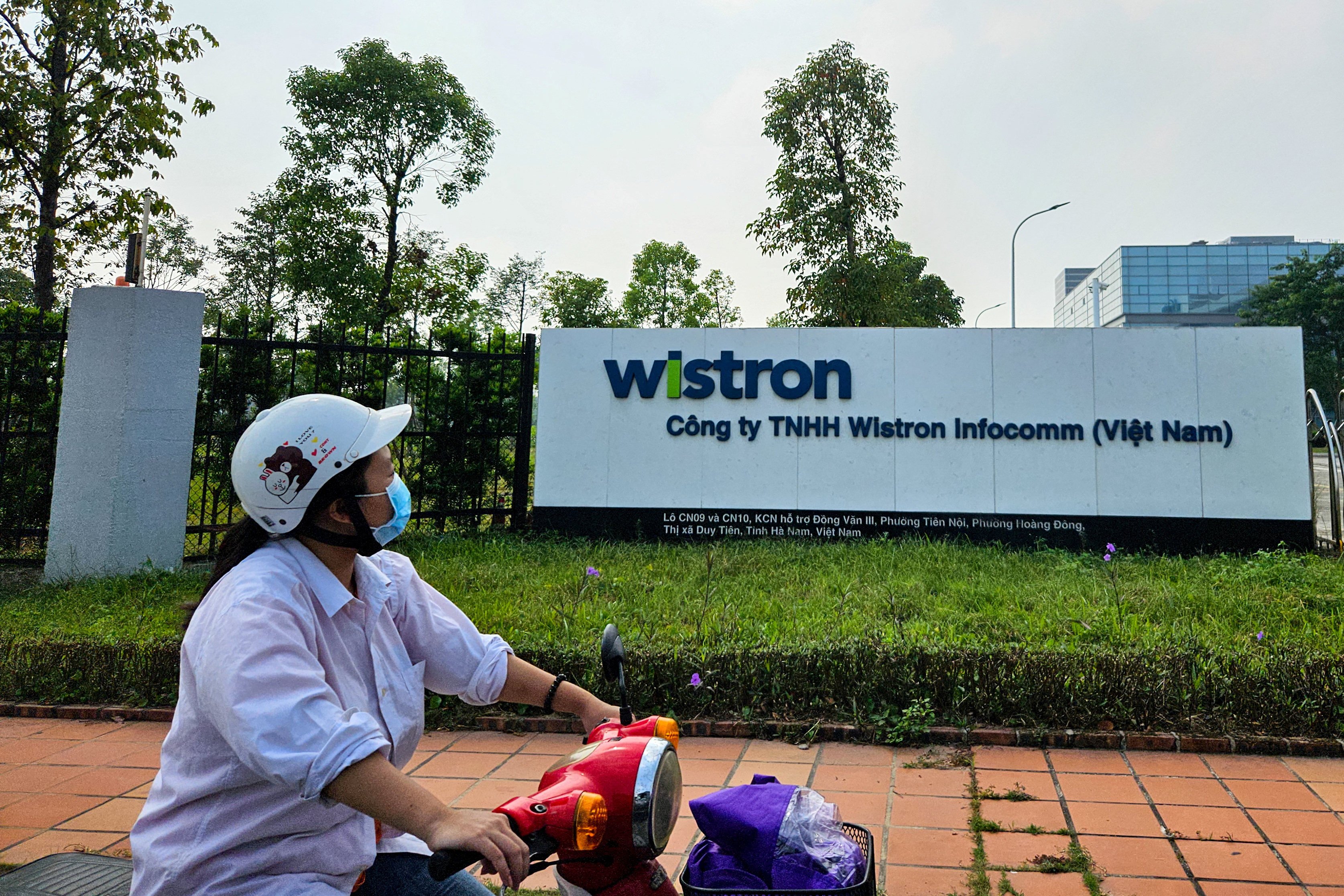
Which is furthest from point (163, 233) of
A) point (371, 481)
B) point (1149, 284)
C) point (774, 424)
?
point (1149, 284)

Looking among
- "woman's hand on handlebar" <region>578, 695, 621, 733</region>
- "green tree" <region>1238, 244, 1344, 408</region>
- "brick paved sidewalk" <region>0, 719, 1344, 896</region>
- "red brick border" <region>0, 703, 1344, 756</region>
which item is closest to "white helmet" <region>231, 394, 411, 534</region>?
"woman's hand on handlebar" <region>578, 695, 621, 733</region>

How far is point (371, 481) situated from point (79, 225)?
1086 cm

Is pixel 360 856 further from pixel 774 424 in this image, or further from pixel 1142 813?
pixel 774 424

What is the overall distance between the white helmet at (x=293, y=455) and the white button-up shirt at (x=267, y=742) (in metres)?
0.09

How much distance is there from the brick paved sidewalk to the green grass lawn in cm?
71

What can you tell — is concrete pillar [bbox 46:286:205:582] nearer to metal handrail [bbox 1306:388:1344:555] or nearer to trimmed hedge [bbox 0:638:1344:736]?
trimmed hedge [bbox 0:638:1344:736]

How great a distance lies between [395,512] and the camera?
5.96 feet

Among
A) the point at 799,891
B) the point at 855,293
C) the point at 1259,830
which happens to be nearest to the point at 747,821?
the point at 799,891

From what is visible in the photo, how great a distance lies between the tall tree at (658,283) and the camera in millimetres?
32000

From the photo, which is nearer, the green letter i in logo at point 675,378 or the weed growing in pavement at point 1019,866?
the weed growing in pavement at point 1019,866

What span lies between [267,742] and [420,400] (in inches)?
355

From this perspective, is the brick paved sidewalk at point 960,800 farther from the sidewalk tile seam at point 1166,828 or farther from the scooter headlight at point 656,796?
the scooter headlight at point 656,796

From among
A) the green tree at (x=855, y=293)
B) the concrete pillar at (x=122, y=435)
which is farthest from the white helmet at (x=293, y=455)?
the green tree at (x=855, y=293)

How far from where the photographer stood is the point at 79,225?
34.1ft
